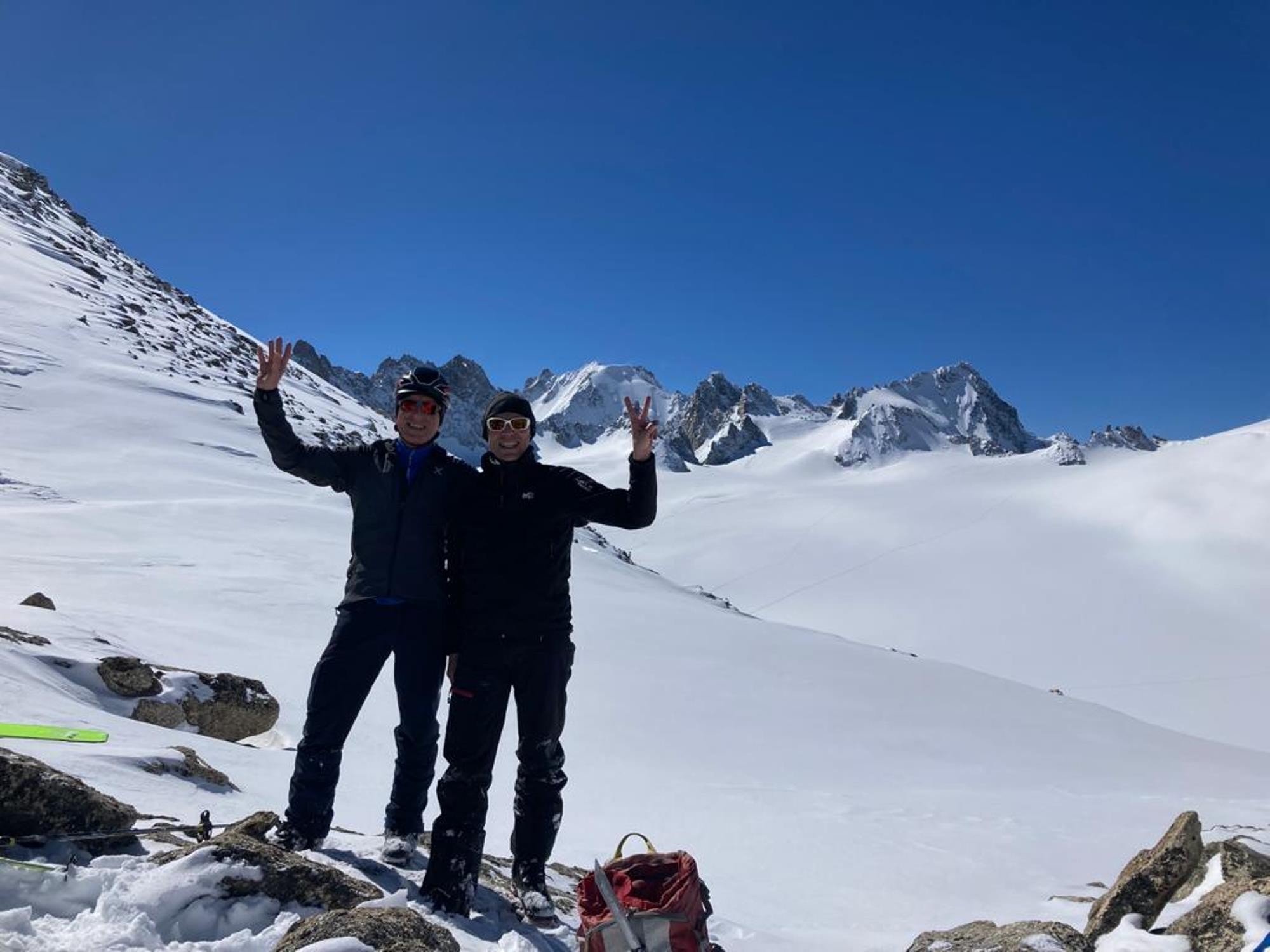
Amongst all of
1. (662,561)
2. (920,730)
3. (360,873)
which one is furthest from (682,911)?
(662,561)

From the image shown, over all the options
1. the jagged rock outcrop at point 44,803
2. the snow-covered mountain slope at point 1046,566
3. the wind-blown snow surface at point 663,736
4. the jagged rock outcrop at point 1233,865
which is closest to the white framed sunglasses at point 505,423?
the wind-blown snow surface at point 663,736

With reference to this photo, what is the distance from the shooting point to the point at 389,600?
4.33 metres

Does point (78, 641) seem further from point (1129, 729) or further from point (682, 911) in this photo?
point (1129, 729)

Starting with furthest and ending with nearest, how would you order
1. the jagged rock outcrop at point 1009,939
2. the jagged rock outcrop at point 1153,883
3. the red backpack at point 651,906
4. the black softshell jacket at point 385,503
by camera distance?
1. the black softshell jacket at point 385,503
2. the jagged rock outcrop at point 1153,883
3. the jagged rock outcrop at point 1009,939
4. the red backpack at point 651,906

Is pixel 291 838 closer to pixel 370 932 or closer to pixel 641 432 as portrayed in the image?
pixel 370 932

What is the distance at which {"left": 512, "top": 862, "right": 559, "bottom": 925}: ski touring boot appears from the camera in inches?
155

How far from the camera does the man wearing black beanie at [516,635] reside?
3.96 metres

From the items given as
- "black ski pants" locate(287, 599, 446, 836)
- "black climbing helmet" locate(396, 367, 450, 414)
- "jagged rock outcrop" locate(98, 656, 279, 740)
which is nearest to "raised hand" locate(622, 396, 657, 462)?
"black climbing helmet" locate(396, 367, 450, 414)

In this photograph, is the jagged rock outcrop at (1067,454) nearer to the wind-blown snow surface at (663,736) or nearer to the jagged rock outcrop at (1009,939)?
the wind-blown snow surface at (663,736)

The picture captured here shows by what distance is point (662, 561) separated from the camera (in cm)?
7675

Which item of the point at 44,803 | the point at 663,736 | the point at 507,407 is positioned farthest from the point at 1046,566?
the point at 44,803

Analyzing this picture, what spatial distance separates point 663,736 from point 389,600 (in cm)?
897

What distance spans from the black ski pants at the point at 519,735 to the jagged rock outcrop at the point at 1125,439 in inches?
6770

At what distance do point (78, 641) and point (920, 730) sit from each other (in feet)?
44.5
